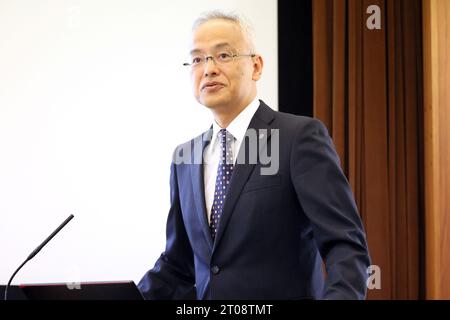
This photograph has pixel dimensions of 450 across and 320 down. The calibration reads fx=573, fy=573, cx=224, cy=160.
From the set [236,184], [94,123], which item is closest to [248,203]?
[236,184]

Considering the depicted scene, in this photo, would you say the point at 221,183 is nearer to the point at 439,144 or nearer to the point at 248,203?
the point at 248,203

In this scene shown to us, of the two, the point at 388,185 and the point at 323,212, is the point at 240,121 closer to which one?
the point at 323,212

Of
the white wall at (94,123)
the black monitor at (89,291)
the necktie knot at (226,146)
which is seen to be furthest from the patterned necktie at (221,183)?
the white wall at (94,123)

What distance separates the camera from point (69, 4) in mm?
3016

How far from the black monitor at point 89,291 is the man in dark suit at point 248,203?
0.32 m

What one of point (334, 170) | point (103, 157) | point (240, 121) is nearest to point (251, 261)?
point (334, 170)

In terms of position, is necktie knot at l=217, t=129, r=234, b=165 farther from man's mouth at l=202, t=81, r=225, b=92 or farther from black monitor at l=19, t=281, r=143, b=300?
black monitor at l=19, t=281, r=143, b=300

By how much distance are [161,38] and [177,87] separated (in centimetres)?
27

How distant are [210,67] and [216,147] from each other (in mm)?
247

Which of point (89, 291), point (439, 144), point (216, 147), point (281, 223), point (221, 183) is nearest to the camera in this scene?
point (89, 291)

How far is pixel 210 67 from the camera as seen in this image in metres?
1.69

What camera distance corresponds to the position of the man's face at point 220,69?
169 centimetres

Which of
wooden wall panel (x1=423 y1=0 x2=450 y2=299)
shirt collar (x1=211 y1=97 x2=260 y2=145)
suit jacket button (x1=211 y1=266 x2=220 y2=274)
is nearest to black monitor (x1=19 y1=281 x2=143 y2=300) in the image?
suit jacket button (x1=211 y1=266 x2=220 y2=274)

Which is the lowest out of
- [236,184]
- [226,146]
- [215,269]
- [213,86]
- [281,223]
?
[215,269]
